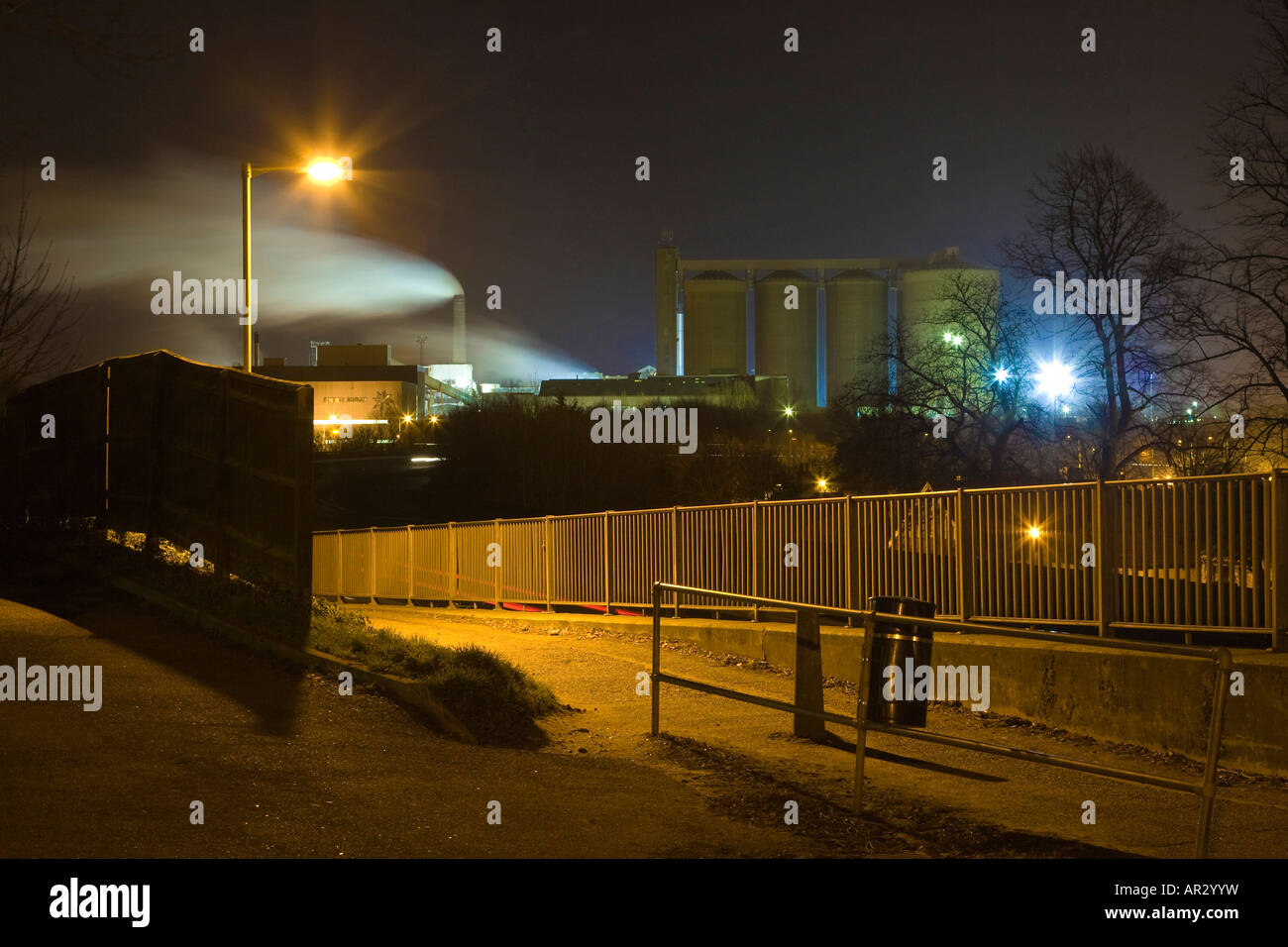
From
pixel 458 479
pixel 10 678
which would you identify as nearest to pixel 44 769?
pixel 10 678

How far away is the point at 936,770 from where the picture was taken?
27.7 ft

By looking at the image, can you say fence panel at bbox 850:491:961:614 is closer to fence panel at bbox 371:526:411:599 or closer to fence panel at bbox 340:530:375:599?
fence panel at bbox 371:526:411:599

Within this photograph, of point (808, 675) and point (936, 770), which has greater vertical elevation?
point (808, 675)

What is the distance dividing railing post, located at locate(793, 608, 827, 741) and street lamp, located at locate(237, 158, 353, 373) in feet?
31.8

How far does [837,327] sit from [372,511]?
4437 cm

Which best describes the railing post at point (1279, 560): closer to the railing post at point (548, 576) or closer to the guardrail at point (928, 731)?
the guardrail at point (928, 731)

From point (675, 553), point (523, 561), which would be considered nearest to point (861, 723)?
point (675, 553)

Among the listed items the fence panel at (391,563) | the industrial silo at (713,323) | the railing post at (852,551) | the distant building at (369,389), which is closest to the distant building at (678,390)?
the industrial silo at (713,323)

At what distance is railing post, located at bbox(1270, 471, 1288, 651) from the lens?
858 cm

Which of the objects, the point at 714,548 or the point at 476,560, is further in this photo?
the point at 476,560

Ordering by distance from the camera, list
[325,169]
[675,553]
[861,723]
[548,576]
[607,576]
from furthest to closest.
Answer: [548,576], [607,576], [675,553], [325,169], [861,723]

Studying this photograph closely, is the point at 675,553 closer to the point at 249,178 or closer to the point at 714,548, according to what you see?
the point at 714,548

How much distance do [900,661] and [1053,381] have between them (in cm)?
2145
